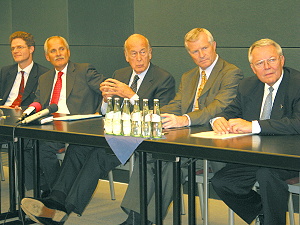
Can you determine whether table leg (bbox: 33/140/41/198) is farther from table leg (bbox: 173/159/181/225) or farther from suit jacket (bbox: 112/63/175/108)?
table leg (bbox: 173/159/181/225)

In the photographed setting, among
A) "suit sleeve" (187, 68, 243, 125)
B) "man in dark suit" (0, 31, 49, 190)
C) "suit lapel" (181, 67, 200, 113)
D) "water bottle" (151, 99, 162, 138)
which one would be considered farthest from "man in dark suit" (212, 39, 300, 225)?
"man in dark suit" (0, 31, 49, 190)

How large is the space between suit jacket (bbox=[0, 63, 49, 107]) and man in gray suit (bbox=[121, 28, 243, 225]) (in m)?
1.73

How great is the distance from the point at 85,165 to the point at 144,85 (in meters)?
1.02

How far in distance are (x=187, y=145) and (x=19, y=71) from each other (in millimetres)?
3336

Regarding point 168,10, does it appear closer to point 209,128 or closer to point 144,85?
point 144,85

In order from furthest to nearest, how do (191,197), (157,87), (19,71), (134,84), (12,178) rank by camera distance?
(19,71) → (134,84) → (157,87) → (12,178) → (191,197)

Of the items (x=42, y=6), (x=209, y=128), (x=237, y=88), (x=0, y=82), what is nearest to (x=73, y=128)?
(x=209, y=128)

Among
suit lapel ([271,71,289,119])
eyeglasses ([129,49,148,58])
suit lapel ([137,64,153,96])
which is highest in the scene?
eyeglasses ([129,49,148,58])

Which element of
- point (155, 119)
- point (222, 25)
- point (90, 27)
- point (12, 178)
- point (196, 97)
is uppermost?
point (90, 27)

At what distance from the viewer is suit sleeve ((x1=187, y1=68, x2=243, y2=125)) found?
3.71 metres

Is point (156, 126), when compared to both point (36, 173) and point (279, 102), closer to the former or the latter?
point (279, 102)

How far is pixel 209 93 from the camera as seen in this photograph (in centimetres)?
411

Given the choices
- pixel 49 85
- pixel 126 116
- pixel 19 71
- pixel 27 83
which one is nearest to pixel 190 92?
pixel 126 116

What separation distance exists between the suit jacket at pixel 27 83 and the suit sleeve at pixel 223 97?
6.99 ft
